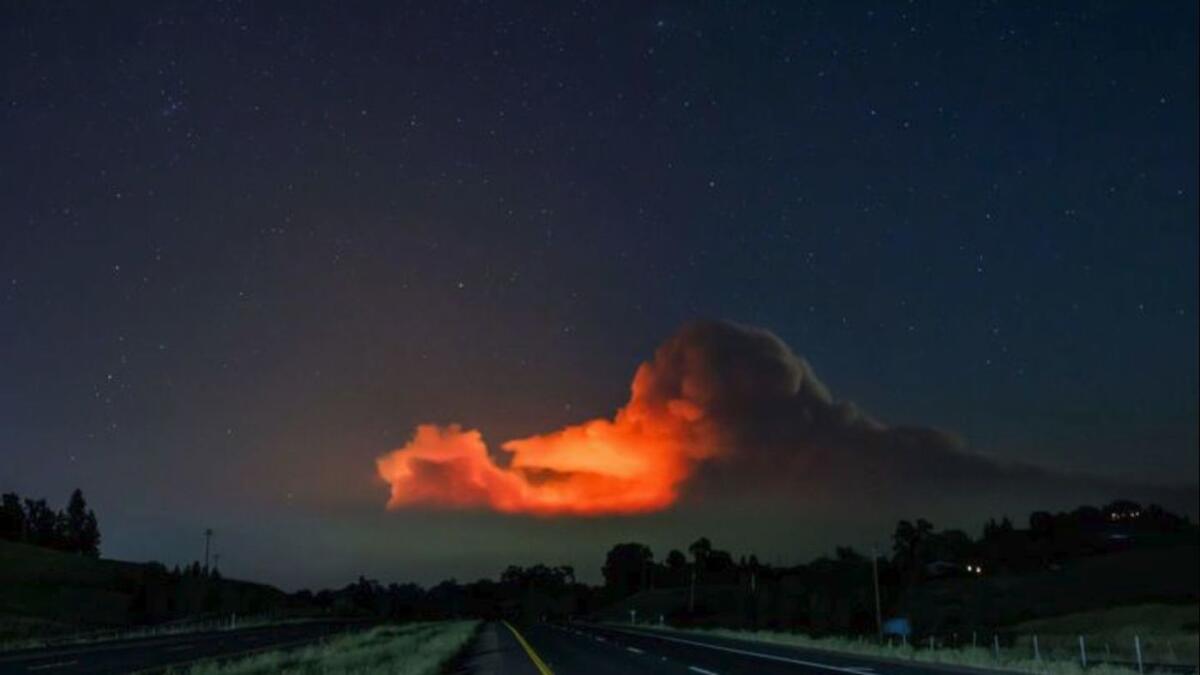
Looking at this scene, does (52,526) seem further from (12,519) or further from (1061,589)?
(1061,589)

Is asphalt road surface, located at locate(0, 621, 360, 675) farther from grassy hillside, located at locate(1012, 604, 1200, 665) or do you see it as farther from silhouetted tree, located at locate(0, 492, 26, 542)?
silhouetted tree, located at locate(0, 492, 26, 542)

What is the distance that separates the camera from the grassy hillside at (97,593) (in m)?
114

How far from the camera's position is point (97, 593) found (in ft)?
431

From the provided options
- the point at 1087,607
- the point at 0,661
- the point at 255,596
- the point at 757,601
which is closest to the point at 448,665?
the point at 0,661

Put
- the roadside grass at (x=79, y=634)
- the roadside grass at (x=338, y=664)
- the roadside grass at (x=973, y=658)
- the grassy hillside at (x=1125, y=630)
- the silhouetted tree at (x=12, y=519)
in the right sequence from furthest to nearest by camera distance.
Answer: the silhouetted tree at (x=12, y=519) < the grassy hillside at (x=1125, y=630) < the roadside grass at (x=79, y=634) < the roadside grass at (x=973, y=658) < the roadside grass at (x=338, y=664)

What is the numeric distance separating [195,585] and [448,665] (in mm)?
114000

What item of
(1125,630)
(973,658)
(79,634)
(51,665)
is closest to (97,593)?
(79,634)

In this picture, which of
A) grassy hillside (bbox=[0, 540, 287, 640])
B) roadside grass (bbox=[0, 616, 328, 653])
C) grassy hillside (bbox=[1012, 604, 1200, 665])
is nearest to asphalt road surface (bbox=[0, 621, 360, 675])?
roadside grass (bbox=[0, 616, 328, 653])

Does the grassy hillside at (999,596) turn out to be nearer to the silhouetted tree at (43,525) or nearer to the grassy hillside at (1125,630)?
the grassy hillside at (1125,630)

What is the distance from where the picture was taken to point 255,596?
168 m

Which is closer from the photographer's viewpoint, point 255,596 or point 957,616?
point 957,616

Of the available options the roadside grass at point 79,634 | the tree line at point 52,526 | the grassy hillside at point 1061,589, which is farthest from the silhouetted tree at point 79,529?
the grassy hillside at point 1061,589

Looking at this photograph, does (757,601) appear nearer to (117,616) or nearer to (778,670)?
(117,616)

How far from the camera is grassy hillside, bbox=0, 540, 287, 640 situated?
374ft
